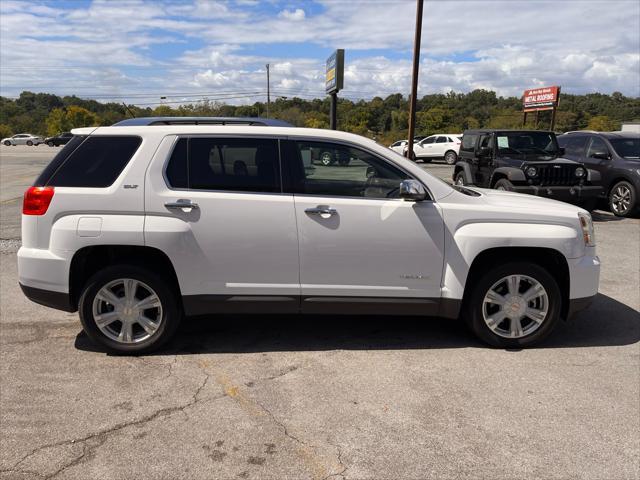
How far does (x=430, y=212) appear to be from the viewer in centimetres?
408

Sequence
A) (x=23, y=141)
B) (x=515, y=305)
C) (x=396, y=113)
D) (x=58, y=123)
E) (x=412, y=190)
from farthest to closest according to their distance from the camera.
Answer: (x=58, y=123) < (x=396, y=113) < (x=23, y=141) < (x=515, y=305) < (x=412, y=190)

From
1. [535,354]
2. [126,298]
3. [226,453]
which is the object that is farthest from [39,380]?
[535,354]

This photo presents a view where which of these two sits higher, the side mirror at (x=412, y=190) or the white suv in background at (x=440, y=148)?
the white suv in background at (x=440, y=148)

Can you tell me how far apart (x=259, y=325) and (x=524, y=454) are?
2658 millimetres

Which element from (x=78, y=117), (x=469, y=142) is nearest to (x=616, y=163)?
(x=469, y=142)

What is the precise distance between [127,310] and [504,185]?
27.1ft

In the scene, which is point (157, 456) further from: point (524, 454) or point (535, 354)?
point (535, 354)

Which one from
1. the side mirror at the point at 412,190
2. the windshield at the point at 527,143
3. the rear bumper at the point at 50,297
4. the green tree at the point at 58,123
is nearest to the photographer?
the side mirror at the point at 412,190

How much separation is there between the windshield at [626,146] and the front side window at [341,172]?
951 cm

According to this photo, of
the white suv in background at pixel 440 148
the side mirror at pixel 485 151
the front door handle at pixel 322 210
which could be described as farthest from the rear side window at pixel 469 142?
the white suv in background at pixel 440 148

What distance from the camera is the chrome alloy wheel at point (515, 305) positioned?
4230mm

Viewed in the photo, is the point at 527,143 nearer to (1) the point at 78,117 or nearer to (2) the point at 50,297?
(2) the point at 50,297

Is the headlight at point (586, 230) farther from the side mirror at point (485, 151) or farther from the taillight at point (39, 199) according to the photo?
the side mirror at point (485, 151)

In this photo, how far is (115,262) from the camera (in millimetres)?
4180
